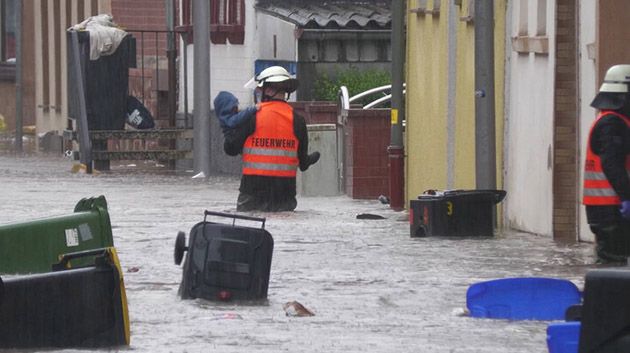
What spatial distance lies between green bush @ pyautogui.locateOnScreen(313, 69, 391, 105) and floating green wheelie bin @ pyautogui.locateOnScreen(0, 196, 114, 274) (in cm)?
1811

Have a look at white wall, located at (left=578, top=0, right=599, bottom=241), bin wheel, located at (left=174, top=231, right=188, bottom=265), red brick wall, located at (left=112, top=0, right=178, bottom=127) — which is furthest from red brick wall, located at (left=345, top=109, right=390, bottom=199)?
bin wheel, located at (left=174, top=231, right=188, bottom=265)

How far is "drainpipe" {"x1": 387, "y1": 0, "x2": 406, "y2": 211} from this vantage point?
886 inches

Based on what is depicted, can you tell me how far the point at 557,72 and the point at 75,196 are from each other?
8890 mm

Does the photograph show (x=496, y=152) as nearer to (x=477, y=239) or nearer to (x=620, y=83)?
(x=477, y=239)

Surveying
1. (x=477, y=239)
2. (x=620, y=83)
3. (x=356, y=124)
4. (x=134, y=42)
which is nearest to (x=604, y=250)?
(x=620, y=83)

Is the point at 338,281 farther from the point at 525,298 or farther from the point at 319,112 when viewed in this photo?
the point at 319,112

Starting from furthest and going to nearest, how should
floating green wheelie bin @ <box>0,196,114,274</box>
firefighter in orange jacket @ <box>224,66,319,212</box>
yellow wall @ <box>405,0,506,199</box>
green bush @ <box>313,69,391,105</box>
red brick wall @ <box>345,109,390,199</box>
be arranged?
green bush @ <box>313,69,391,105</box>, red brick wall @ <box>345,109,390,199</box>, yellow wall @ <box>405,0,506,199</box>, firefighter in orange jacket @ <box>224,66,319,212</box>, floating green wheelie bin @ <box>0,196,114,274</box>

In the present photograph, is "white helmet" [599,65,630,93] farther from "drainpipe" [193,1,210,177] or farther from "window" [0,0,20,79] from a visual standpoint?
"window" [0,0,20,79]

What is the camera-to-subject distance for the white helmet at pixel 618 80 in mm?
13391

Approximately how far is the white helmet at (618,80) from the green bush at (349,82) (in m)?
16.5

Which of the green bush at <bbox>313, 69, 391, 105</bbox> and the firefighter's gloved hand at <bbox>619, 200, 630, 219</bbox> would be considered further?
the green bush at <bbox>313, 69, 391, 105</bbox>

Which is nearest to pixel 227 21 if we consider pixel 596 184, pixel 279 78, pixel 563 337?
pixel 279 78

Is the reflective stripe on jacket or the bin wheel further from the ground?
→ the reflective stripe on jacket

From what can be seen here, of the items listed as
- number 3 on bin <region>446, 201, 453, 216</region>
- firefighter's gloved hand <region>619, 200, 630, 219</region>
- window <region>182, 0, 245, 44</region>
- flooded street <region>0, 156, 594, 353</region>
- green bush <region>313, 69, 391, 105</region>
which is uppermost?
window <region>182, 0, 245, 44</region>
